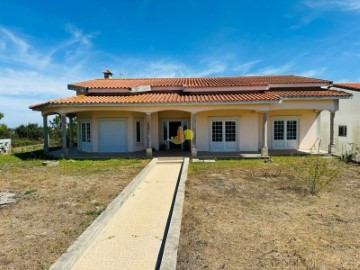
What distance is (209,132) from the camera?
57.9 feet

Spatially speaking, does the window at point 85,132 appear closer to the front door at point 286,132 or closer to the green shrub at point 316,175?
the front door at point 286,132

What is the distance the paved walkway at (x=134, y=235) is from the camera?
447 centimetres

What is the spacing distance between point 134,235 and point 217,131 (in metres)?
12.8

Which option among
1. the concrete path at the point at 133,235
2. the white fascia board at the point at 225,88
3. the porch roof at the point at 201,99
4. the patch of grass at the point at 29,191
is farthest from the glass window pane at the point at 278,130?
the patch of grass at the point at 29,191

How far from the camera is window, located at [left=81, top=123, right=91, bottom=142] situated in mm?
18156

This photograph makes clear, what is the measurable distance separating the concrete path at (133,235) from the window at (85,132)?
1044 centimetres

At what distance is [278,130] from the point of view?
18188 mm

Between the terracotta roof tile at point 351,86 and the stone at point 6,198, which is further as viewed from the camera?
the terracotta roof tile at point 351,86

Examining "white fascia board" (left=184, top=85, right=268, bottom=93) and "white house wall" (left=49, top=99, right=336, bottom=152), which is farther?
"white fascia board" (left=184, top=85, right=268, bottom=93)

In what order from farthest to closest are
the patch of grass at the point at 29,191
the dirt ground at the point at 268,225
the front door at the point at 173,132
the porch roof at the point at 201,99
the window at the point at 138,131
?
the front door at the point at 173,132
the window at the point at 138,131
the porch roof at the point at 201,99
the patch of grass at the point at 29,191
the dirt ground at the point at 268,225

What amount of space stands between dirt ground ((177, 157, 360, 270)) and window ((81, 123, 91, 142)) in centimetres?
1052

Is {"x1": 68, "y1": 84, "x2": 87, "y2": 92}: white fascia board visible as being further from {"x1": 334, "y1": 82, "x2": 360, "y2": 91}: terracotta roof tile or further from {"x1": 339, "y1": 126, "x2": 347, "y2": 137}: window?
{"x1": 339, "y1": 126, "x2": 347, "y2": 137}: window

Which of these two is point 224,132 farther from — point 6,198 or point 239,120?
point 6,198

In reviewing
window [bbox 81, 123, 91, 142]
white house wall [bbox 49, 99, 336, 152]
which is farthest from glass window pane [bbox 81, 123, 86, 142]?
white house wall [bbox 49, 99, 336, 152]
